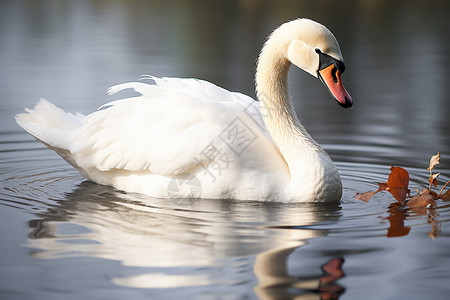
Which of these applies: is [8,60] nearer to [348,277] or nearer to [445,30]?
[445,30]

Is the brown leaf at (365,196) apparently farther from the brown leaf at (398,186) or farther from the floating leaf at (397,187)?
the brown leaf at (398,186)

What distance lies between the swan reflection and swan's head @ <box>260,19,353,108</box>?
92 cm

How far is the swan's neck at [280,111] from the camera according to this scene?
634 cm

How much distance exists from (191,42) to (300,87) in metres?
7.23

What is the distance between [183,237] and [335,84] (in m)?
1.82

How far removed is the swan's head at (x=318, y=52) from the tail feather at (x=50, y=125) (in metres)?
2.04

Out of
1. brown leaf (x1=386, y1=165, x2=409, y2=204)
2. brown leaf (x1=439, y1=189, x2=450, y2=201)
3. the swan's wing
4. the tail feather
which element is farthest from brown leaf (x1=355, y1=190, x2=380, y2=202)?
the tail feather

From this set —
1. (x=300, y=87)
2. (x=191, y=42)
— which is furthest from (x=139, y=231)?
(x=191, y=42)

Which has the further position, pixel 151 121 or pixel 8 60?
pixel 8 60

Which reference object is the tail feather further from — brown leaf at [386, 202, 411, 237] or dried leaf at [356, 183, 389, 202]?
brown leaf at [386, 202, 411, 237]

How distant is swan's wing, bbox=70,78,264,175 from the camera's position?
247 inches

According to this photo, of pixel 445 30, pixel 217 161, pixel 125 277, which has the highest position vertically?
pixel 445 30

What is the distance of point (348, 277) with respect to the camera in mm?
4441

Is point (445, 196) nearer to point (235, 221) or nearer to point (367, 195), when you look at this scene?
point (367, 195)
